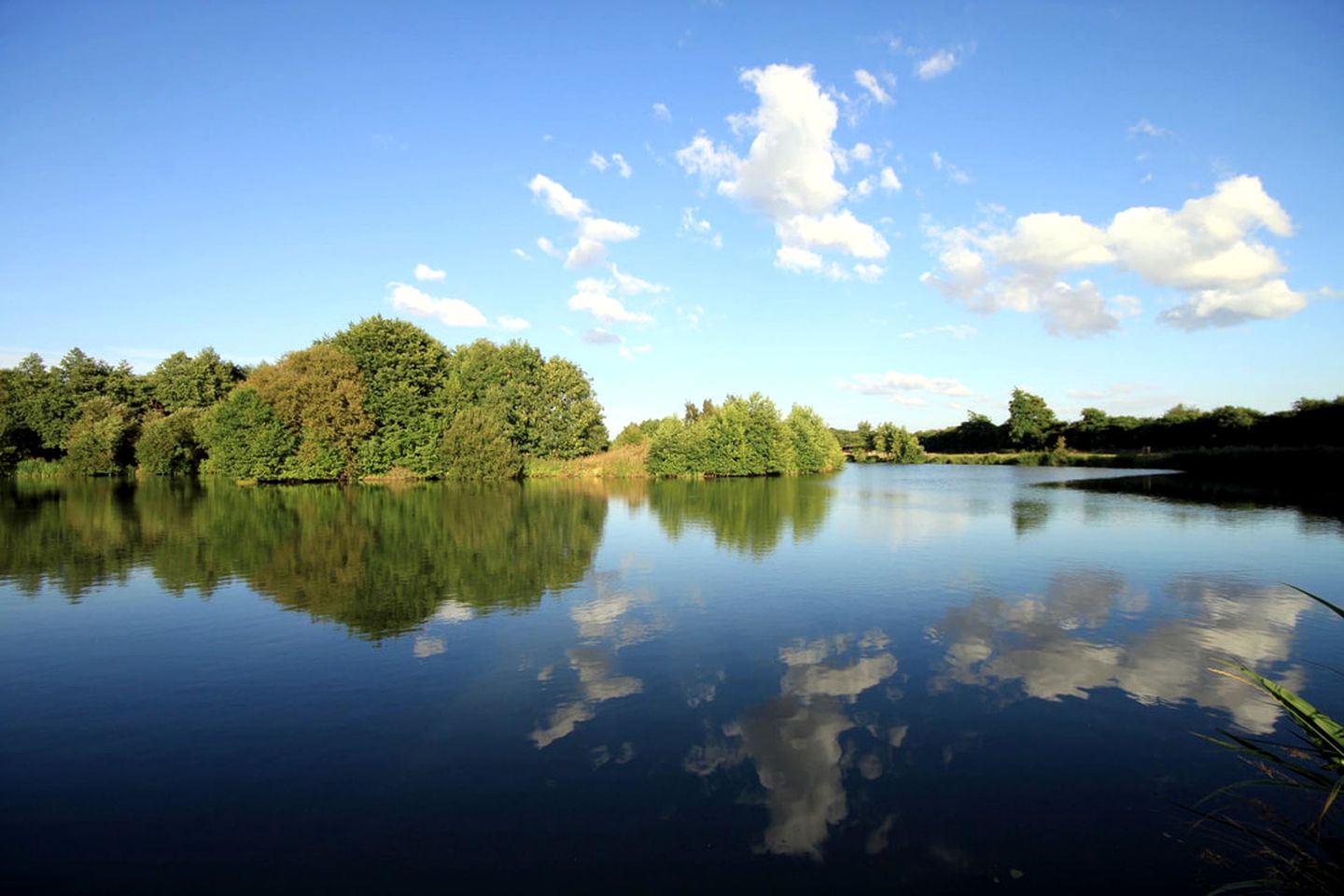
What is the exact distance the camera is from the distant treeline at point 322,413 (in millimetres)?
51500

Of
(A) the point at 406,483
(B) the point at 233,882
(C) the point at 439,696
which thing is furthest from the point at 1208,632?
(A) the point at 406,483

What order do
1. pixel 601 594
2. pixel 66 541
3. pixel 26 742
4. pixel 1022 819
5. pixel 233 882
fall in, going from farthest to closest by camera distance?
pixel 66 541, pixel 601 594, pixel 26 742, pixel 1022 819, pixel 233 882

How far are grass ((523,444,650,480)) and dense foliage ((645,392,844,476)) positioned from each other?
1434 mm

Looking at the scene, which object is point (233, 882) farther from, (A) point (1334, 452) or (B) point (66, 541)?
(A) point (1334, 452)

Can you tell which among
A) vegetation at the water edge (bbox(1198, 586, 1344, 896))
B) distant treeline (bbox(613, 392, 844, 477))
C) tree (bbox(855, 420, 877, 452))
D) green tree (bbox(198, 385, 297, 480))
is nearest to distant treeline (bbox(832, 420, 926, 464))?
tree (bbox(855, 420, 877, 452))

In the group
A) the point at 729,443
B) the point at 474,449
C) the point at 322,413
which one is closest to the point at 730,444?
the point at 729,443

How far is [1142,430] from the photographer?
78125mm

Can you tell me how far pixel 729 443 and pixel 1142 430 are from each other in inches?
2092

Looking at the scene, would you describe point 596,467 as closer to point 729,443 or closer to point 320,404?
point 729,443

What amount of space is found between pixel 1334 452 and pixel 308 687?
2659 inches

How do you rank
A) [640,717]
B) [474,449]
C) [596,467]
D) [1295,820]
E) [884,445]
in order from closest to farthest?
[1295,820] < [640,717] < [474,449] < [596,467] < [884,445]

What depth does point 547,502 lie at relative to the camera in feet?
116

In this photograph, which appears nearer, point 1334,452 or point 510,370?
point 1334,452

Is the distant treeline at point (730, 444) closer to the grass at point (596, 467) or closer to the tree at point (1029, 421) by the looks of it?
the grass at point (596, 467)
